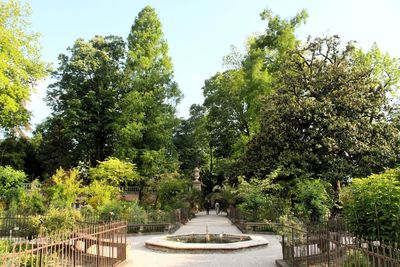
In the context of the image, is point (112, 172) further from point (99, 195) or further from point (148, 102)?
point (148, 102)

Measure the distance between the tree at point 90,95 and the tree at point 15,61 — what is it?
7079 mm

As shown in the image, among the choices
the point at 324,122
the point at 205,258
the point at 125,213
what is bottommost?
the point at 205,258

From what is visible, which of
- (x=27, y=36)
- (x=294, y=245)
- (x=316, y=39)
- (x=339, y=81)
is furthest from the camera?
(x=27, y=36)

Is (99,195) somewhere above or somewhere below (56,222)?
above

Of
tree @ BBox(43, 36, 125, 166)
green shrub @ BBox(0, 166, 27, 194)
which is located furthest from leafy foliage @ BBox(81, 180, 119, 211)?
tree @ BBox(43, 36, 125, 166)

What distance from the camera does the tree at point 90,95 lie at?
3678 centimetres

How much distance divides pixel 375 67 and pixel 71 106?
29.4 metres

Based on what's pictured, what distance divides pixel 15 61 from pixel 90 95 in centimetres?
1032

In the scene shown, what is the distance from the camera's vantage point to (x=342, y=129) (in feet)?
72.4

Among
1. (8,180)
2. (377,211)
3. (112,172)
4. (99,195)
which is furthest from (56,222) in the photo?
(112,172)

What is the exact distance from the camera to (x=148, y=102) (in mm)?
35219

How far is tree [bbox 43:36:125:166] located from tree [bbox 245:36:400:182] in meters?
18.4

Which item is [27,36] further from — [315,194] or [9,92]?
[315,194]

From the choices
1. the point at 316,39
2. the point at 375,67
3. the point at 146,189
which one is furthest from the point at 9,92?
the point at 375,67
